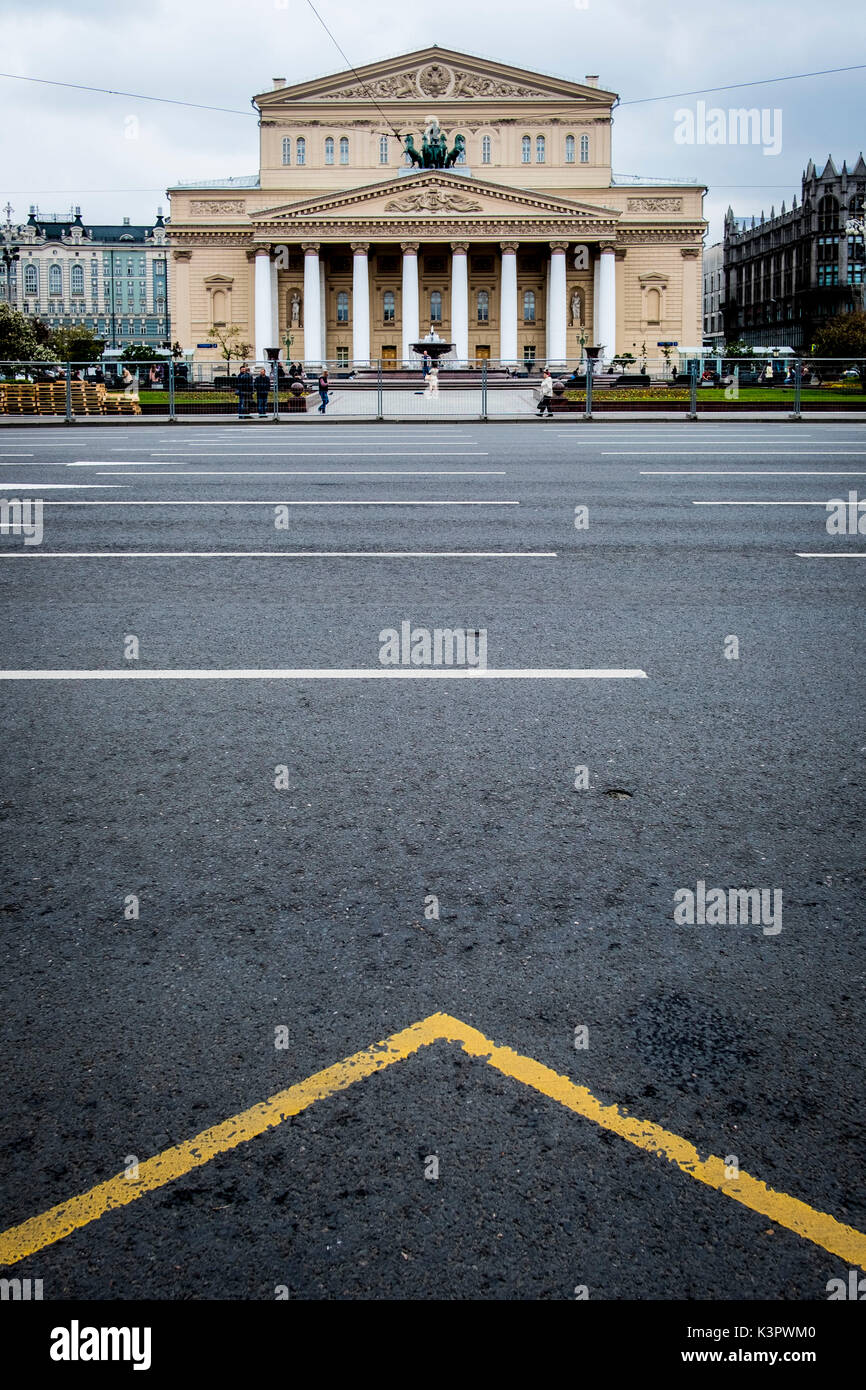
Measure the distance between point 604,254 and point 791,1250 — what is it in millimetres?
87661

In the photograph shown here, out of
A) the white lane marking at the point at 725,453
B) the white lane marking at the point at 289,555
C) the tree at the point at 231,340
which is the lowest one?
the white lane marking at the point at 289,555

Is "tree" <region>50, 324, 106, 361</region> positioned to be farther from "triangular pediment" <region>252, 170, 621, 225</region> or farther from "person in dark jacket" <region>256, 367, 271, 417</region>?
"person in dark jacket" <region>256, 367, 271, 417</region>

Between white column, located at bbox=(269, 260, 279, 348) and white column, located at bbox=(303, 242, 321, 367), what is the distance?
200cm

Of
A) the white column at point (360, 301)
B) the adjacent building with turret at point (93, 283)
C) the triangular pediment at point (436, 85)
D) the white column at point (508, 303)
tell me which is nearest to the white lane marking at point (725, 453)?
the white column at point (508, 303)

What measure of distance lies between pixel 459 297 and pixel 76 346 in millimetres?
42409

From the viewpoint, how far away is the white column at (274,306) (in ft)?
276

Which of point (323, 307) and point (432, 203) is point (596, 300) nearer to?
point (432, 203)

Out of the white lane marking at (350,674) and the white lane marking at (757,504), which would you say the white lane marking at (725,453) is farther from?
the white lane marking at (350,674)

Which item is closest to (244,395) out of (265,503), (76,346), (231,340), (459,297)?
(265,503)

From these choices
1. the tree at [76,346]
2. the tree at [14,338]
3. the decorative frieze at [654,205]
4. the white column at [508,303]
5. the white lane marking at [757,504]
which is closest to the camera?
the white lane marking at [757,504]

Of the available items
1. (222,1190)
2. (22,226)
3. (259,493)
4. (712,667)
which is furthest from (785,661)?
(22,226)

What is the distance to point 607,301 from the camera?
3317 inches

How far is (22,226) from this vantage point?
152500 millimetres

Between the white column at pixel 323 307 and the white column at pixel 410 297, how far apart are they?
5941 millimetres
